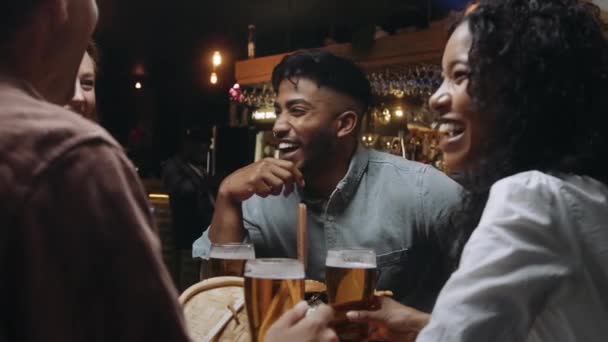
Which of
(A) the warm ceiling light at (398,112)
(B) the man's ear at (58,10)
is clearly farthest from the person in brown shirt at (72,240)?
(A) the warm ceiling light at (398,112)

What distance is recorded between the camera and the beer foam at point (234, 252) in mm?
1524

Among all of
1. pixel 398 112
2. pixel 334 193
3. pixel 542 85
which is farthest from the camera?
pixel 398 112

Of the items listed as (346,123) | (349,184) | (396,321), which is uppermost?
(346,123)

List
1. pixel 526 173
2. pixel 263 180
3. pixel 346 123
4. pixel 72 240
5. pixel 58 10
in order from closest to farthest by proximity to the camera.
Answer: pixel 72 240
pixel 58 10
pixel 526 173
pixel 263 180
pixel 346 123

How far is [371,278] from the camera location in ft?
4.25

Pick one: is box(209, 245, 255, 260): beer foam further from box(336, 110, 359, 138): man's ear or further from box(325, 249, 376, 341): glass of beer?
box(336, 110, 359, 138): man's ear

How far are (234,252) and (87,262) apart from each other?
91cm

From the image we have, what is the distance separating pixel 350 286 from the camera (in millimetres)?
1288

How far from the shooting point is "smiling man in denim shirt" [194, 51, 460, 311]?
2.01m

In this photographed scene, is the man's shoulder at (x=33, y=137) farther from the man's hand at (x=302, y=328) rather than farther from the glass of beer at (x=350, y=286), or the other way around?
the glass of beer at (x=350, y=286)

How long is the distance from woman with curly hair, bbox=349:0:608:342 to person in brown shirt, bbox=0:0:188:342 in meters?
0.57

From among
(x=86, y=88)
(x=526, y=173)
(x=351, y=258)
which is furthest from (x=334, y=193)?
(x=526, y=173)

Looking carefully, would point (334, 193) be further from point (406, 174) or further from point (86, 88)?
point (86, 88)

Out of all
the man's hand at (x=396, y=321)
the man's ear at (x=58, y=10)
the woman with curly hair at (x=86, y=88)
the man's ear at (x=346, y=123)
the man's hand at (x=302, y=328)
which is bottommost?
the man's hand at (x=396, y=321)
